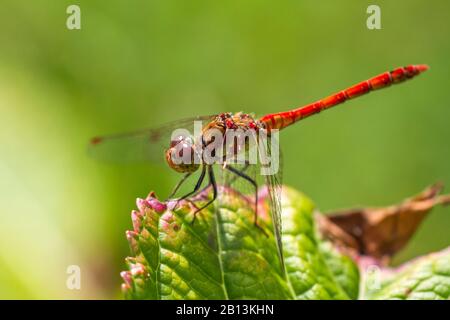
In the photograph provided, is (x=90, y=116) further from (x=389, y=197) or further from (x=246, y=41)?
(x=389, y=197)

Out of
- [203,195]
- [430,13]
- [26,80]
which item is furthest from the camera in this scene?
[430,13]

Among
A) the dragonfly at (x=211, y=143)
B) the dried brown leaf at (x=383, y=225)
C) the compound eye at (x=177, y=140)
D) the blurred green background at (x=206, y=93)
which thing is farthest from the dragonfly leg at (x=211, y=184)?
the blurred green background at (x=206, y=93)

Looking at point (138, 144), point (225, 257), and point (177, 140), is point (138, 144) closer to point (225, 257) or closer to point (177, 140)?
point (177, 140)

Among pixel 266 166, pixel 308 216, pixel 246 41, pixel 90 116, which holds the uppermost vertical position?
pixel 246 41

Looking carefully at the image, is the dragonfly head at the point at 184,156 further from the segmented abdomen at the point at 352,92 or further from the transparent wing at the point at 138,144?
the segmented abdomen at the point at 352,92
